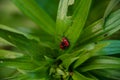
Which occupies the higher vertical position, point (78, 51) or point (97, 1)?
point (97, 1)

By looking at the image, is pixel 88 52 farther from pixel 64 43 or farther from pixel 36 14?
pixel 36 14

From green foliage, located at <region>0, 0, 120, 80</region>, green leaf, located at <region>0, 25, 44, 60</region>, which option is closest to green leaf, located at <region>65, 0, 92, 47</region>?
green foliage, located at <region>0, 0, 120, 80</region>

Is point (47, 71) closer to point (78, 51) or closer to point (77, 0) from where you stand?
point (78, 51)

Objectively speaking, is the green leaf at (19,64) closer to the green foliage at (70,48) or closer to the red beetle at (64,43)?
the green foliage at (70,48)

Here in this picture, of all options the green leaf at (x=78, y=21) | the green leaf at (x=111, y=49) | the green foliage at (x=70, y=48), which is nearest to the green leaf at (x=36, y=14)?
the green foliage at (x=70, y=48)

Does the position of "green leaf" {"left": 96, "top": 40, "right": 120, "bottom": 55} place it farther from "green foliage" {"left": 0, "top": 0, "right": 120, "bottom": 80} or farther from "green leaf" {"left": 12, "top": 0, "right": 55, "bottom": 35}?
"green leaf" {"left": 12, "top": 0, "right": 55, "bottom": 35}

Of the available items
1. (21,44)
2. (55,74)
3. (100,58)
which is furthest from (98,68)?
(21,44)

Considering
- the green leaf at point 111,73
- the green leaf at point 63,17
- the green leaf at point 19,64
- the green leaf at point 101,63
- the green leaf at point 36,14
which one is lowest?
the green leaf at point 111,73
